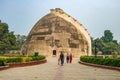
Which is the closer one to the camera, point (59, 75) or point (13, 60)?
point (59, 75)

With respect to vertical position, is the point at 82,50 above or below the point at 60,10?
below

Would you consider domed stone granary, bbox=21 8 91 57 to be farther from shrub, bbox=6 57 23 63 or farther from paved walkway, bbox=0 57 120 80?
paved walkway, bbox=0 57 120 80

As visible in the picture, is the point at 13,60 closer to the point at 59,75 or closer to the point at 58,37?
the point at 59,75

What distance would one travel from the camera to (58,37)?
59.7m

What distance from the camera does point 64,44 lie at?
58875 millimetres

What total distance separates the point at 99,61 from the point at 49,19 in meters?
40.3

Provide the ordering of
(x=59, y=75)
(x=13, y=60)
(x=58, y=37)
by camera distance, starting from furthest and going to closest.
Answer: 1. (x=58, y=37)
2. (x=13, y=60)
3. (x=59, y=75)

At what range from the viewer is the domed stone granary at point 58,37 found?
58906 millimetres

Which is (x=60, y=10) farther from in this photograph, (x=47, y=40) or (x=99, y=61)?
(x=99, y=61)

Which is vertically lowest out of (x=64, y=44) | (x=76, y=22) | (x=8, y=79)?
(x=8, y=79)

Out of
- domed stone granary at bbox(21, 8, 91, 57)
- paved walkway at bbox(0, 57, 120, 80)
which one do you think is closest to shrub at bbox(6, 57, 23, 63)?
paved walkway at bbox(0, 57, 120, 80)

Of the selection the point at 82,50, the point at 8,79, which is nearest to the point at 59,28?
the point at 82,50

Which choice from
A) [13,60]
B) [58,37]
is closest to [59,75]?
[13,60]

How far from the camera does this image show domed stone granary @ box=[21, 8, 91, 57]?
58.9m
